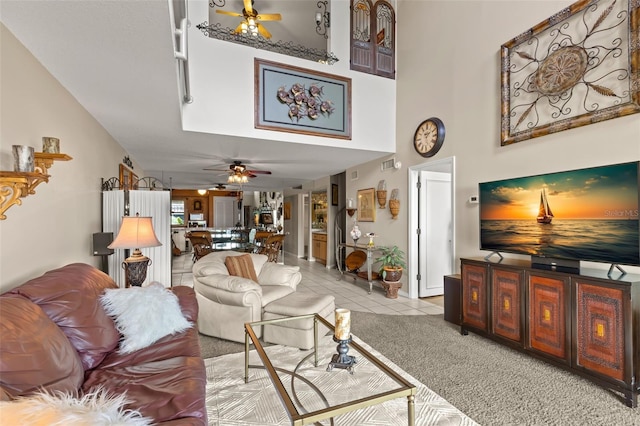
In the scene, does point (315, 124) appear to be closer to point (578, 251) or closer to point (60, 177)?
point (60, 177)

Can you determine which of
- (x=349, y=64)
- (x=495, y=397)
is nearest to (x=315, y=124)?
(x=349, y=64)

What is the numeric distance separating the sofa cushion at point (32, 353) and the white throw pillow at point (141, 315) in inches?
13.5

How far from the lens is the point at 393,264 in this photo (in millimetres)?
4844

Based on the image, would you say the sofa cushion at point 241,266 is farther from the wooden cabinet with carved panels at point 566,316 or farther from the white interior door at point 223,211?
the white interior door at point 223,211

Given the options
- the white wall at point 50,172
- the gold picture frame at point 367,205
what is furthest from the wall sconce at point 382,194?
the white wall at point 50,172

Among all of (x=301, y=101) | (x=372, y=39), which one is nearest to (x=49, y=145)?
(x=301, y=101)

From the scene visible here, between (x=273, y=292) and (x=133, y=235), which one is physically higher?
(x=133, y=235)

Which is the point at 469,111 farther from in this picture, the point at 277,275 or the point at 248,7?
the point at 248,7

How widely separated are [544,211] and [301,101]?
10.8ft

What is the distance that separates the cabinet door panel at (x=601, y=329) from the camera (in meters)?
2.10

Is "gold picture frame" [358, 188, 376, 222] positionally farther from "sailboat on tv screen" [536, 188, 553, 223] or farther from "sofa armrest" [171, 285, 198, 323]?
"sofa armrest" [171, 285, 198, 323]

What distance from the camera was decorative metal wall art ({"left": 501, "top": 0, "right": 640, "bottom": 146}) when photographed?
8.04 ft

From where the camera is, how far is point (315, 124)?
179 inches

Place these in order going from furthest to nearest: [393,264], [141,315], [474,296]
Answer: [393,264] → [474,296] → [141,315]
